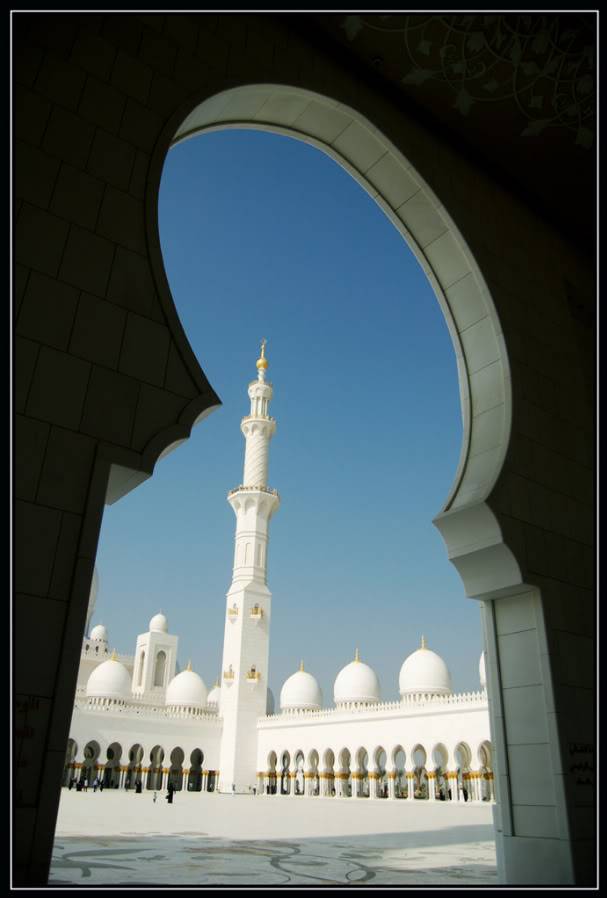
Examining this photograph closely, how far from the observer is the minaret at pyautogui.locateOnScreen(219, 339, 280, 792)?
22516 mm

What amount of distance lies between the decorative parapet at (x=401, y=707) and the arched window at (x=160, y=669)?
25.1 feet

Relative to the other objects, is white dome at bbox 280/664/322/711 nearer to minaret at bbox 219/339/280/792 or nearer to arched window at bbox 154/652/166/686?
minaret at bbox 219/339/280/792

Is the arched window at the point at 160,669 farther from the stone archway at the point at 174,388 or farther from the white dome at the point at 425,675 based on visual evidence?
the stone archway at the point at 174,388

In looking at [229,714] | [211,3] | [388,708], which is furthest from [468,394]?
[229,714]

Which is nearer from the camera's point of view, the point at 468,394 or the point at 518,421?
the point at 518,421

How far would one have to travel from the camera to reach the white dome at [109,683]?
2459cm

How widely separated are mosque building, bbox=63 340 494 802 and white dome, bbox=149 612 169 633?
425 cm

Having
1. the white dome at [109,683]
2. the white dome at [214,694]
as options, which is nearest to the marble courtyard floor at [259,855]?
the white dome at [109,683]

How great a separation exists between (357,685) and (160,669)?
10406mm

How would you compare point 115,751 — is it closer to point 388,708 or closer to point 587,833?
point 388,708

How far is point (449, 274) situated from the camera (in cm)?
459

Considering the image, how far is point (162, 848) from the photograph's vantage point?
14.8ft

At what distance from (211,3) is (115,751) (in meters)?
23.0

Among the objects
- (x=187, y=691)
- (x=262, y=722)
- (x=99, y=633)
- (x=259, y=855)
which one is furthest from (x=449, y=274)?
(x=99, y=633)
